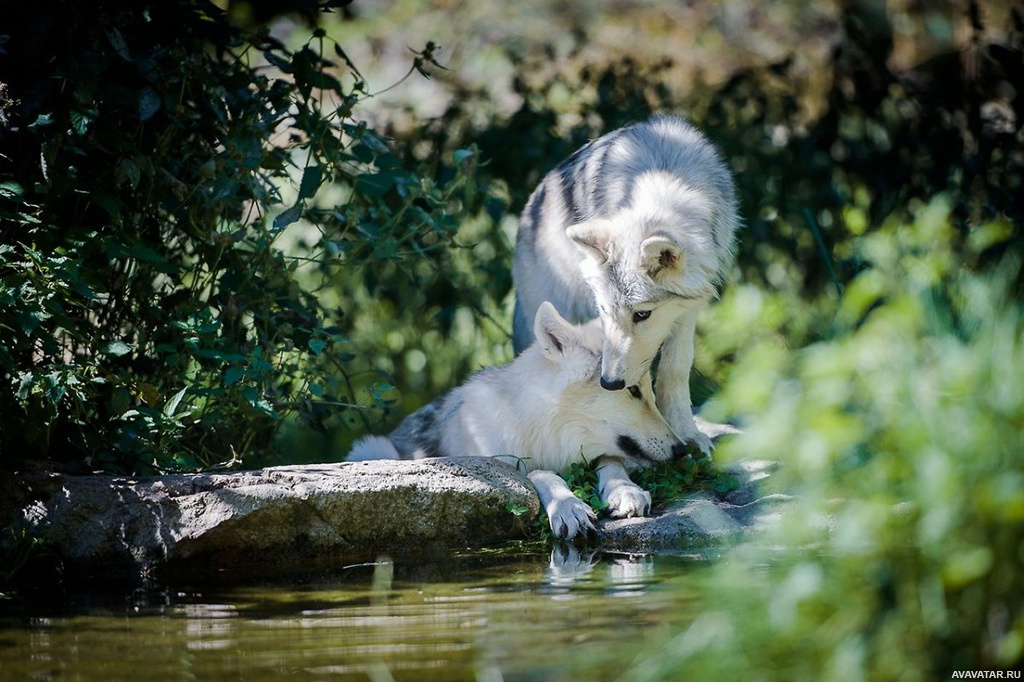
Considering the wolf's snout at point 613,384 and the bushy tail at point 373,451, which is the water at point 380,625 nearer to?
the wolf's snout at point 613,384

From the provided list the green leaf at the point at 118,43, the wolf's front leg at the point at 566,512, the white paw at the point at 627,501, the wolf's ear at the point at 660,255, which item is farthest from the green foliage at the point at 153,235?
the white paw at the point at 627,501

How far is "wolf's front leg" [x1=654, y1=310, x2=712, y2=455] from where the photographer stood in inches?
250

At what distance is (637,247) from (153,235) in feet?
8.37

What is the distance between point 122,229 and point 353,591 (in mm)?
2331

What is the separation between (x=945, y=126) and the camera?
917cm

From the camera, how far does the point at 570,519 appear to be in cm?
500

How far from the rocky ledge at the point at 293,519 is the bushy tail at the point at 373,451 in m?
1.21

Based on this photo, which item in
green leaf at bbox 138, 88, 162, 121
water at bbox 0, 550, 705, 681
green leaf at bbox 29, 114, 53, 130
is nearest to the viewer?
water at bbox 0, 550, 705, 681

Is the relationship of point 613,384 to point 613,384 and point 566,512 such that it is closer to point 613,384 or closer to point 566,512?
point 613,384

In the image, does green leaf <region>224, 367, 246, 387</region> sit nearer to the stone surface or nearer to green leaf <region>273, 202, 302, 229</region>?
the stone surface

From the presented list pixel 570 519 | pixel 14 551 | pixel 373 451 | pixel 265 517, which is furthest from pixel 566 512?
pixel 14 551

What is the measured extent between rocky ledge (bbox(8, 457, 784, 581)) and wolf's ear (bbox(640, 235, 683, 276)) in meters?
1.28

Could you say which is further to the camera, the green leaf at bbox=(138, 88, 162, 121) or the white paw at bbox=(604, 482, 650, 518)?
the green leaf at bbox=(138, 88, 162, 121)

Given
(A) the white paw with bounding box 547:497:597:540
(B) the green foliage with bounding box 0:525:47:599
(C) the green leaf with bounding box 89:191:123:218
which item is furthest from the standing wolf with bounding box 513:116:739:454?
(B) the green foliage with bounding box 0:525:47:599
